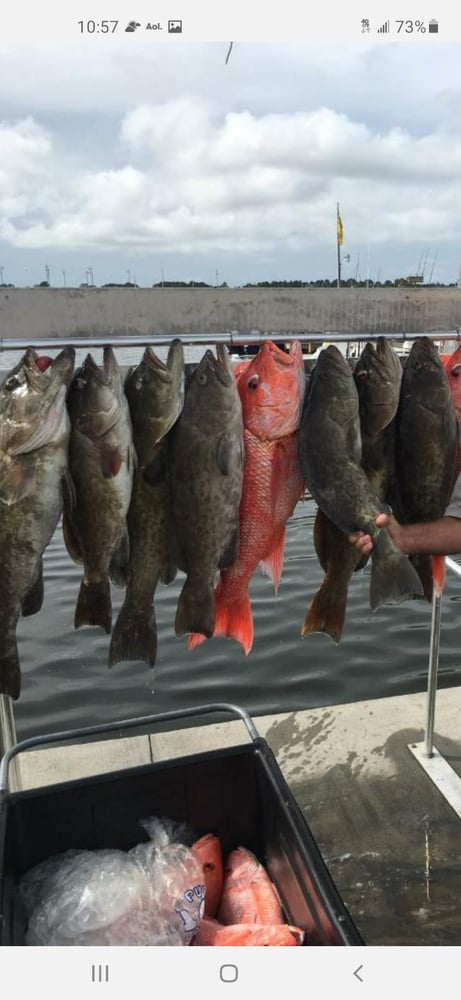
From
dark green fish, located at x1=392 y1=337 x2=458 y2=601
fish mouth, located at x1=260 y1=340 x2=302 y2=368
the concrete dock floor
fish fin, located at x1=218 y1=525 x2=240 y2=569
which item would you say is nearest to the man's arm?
dark green fish, located at x1=392 y1=337 x2=458 y2=601

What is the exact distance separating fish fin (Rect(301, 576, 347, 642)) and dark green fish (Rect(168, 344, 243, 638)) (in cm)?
49

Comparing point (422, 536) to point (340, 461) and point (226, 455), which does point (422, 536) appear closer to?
point (340, 461)

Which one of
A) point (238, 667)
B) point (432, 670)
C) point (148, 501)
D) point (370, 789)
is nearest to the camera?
point (148, 501)

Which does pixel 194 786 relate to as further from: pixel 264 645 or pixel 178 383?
pixel 264 645

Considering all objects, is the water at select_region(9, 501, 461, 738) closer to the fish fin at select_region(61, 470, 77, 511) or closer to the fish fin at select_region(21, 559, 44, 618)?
the fish fin at select_region(21, 559, 44, 618)

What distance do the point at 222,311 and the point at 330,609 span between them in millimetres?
1323

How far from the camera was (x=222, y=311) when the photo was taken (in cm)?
257

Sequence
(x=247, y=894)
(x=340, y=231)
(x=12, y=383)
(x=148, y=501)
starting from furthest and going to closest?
(x=340, y=231), (x=247, y=894), (x=148, y=501), (x=12, y=383)

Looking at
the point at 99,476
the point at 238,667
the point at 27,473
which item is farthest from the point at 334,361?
the point at 238,667

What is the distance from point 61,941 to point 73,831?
0.50 meters

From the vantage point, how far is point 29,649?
8.31 m

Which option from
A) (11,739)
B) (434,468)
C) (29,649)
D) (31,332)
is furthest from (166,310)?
(29,649)

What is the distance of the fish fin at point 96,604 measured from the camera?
2.52 m

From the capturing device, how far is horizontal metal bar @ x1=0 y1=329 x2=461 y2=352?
2.42 meters
